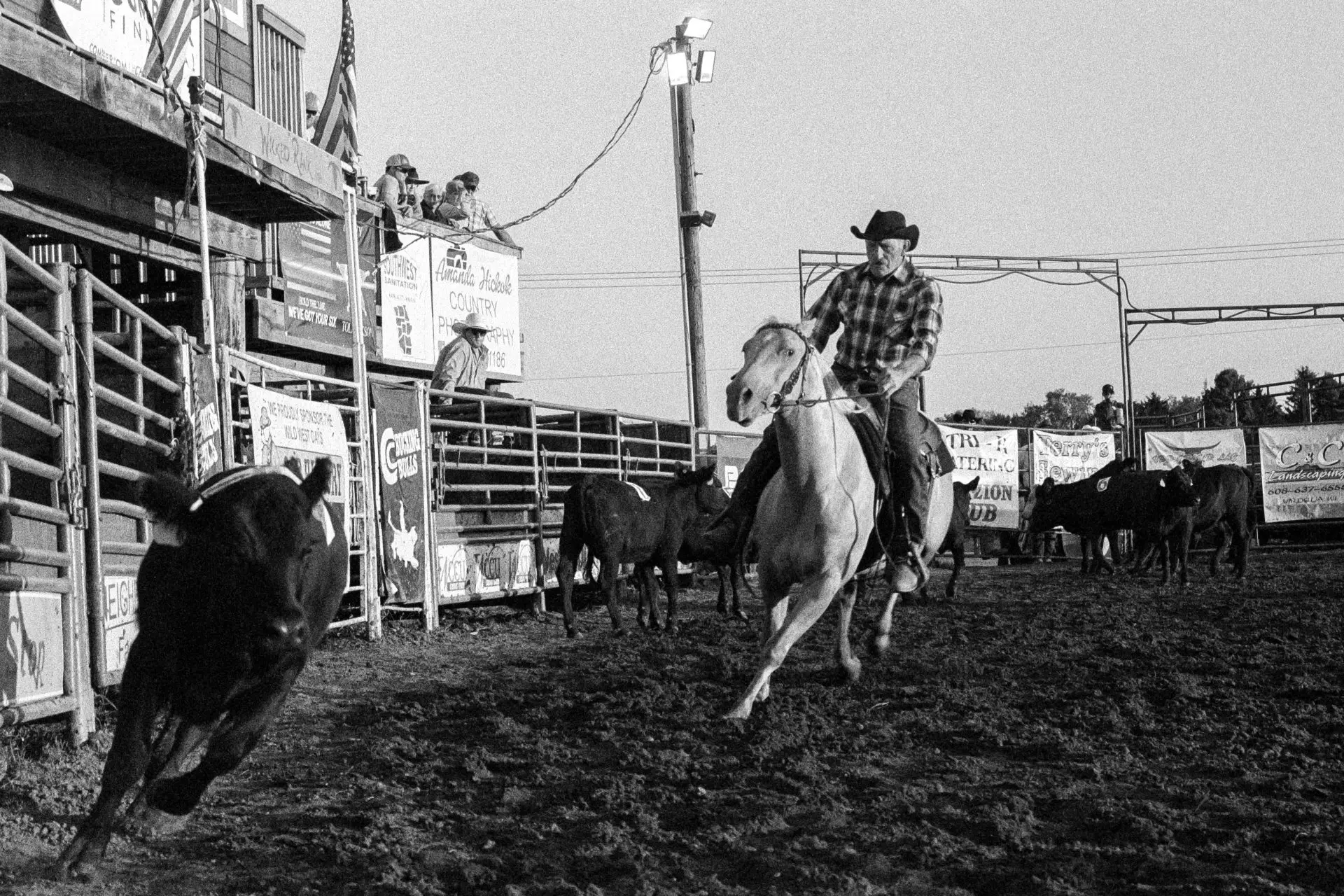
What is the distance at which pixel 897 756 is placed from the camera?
5.60m

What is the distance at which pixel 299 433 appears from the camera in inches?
394

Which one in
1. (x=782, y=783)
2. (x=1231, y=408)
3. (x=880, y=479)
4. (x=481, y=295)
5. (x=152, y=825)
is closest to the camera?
(x=152, y=825)

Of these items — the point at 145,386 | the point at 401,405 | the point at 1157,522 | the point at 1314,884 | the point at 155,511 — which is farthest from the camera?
the point at 1157,522

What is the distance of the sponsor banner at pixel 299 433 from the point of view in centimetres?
936

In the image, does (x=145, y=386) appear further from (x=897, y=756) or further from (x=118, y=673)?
(x=897, y=756)

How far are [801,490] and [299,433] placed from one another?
445 cm

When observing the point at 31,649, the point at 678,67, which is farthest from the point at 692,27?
the point at 31,649

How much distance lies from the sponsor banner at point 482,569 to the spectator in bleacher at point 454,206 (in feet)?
28.8

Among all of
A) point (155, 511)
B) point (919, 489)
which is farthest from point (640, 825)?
point (919, 489)

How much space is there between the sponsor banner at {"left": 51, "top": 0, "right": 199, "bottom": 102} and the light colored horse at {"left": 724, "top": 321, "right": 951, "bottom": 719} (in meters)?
5.75

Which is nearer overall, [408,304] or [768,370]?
[768,370]

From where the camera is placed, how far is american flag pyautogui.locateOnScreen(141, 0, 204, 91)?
11.2m

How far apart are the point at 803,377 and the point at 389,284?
45.3 feet

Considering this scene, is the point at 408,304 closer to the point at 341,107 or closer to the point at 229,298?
the point at 341,107
